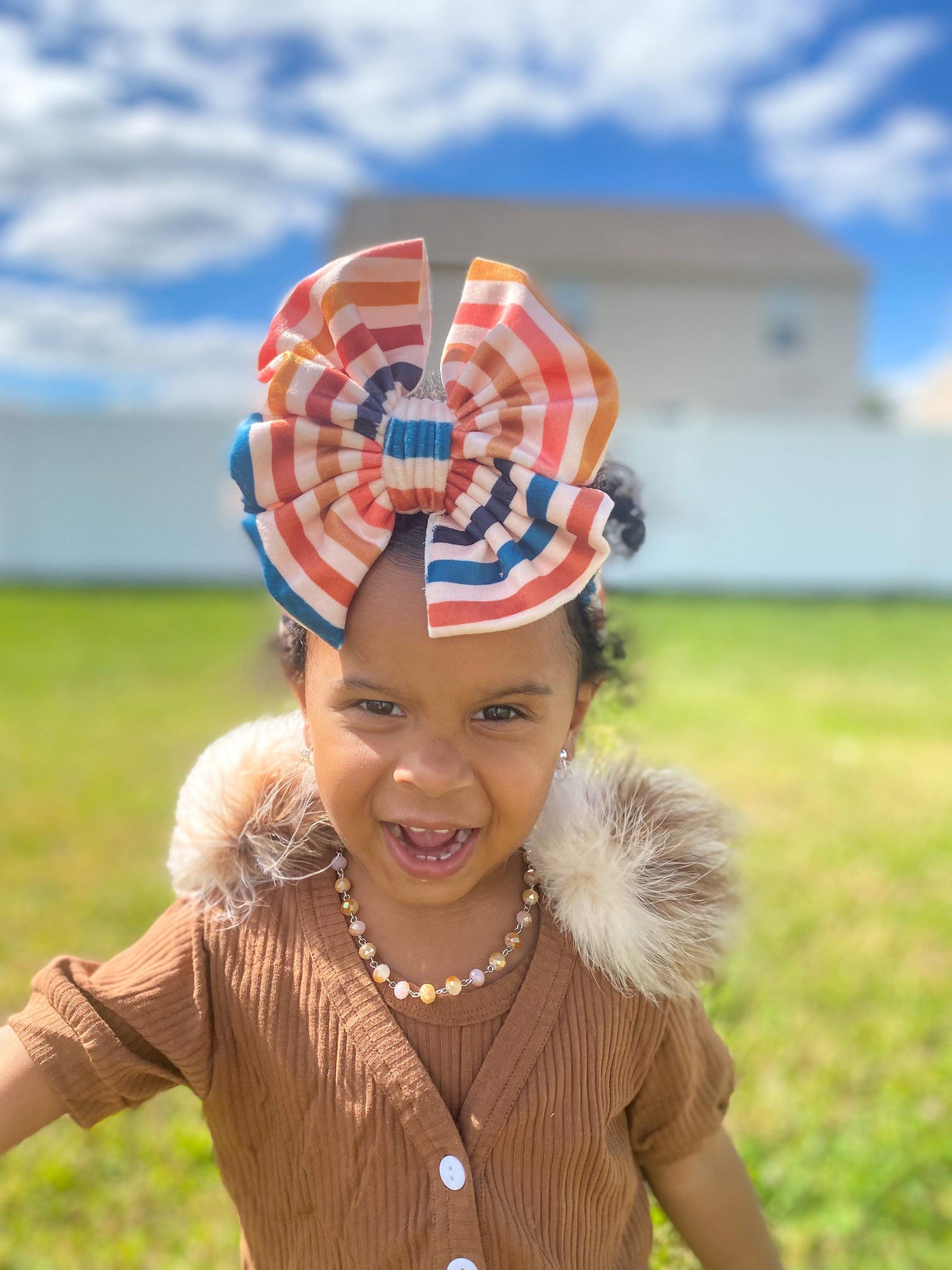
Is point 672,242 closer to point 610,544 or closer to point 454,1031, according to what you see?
point 610,544

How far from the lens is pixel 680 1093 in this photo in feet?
4.83

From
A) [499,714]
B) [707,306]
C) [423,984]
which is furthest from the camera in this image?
[707,306]

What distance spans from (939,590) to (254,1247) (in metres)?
14.4

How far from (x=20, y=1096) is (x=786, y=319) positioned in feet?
78.0

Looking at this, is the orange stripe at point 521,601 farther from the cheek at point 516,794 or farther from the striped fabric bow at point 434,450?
the cheek at point 516,794

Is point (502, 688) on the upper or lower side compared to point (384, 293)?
lower

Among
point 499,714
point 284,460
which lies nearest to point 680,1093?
point 499,714

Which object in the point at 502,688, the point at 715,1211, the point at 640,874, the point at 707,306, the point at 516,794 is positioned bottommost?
the point at 715,1211

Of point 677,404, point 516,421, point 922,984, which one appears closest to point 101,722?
point 922,984

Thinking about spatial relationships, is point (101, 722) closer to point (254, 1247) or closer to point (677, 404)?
point (254, 1247)

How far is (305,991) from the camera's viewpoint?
1.36 metres

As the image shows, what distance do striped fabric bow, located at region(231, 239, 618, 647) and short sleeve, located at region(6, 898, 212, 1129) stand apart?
0.45 metres

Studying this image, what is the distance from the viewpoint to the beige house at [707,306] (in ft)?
72.6

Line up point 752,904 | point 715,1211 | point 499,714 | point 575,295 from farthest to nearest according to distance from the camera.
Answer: point 575,295, point 752,904, point 715,1211, point 499,714
